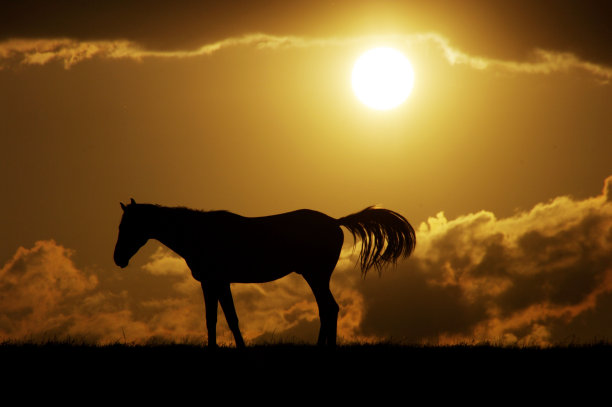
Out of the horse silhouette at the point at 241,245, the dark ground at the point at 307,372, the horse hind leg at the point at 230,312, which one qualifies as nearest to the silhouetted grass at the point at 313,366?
the dark ground at the point at 307,372

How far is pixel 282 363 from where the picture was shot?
1094 centimetres

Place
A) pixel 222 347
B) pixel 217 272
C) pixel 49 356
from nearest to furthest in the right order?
pixel 49 356, pixel 222 347, pixel 217 272

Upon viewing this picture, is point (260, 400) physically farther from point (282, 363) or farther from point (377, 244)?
point (377, 244)

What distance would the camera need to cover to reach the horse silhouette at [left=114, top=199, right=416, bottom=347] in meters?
13.4

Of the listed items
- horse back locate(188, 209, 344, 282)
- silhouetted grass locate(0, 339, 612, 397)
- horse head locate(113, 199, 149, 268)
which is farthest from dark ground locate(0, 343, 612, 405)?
horse head locate(113, 199, 149, 268)

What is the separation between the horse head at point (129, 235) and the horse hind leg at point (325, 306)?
3.19 metres

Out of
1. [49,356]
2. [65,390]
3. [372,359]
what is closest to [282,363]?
[372,359]

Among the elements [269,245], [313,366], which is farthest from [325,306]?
[313,366]

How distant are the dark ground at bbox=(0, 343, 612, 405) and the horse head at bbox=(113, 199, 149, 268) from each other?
2020 mm

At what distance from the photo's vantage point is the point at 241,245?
13.8 meters

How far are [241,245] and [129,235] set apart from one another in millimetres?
2087

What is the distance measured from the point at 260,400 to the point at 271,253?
195 inches

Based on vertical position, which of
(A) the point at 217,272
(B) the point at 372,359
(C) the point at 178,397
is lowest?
(C) the point at 178,397

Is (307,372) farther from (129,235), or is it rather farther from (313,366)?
(129,235)
